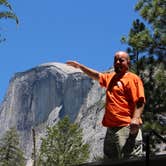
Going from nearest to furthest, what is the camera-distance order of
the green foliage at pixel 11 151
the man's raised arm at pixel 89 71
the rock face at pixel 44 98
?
the man's raised arm at pixel 89 71 → the green foliage at pixel 11 151 → the rock face at pixel 44 98

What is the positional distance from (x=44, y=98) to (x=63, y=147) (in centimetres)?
12343

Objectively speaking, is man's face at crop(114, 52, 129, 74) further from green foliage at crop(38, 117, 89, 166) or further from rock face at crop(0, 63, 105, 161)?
rock face at crop(0, 63, 105, 161)

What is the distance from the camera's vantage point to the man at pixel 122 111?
4.63 metres

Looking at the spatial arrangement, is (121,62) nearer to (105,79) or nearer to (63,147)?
(105,79)

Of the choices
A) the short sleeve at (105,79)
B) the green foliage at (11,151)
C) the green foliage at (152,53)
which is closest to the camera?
the short sleeve at (105,79)

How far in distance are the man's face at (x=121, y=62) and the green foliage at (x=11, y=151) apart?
5787 cm

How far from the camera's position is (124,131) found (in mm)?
4703

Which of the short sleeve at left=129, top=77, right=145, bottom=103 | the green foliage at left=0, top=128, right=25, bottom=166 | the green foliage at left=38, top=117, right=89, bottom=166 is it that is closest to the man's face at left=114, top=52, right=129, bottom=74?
the short sleeve at left=129, top=77, right=145, bottom=103

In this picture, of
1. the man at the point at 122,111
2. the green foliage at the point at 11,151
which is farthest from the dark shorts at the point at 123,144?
the green foliage at the point at 11,151

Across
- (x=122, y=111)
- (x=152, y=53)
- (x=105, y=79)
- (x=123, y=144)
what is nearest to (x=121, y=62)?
(x=105, y=79)

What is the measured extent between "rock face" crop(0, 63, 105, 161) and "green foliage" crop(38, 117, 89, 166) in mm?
99027

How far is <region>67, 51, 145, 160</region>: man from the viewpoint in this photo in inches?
182

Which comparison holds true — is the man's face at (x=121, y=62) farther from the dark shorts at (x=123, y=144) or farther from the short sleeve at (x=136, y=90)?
the dark shorts at (x=123, y=144)

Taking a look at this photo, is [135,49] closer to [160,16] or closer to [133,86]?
[160,16]
